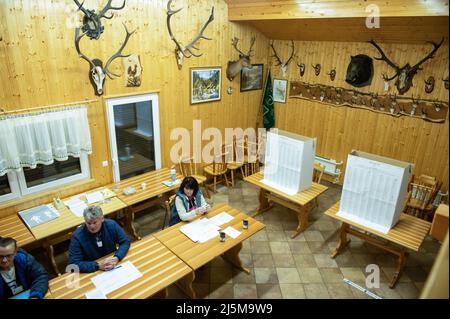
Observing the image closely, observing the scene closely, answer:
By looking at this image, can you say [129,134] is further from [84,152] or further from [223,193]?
[223,193]

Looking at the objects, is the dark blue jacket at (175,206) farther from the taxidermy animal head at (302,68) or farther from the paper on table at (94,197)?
the taxidermy animal head at (302,68)

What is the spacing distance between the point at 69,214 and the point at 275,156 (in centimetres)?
303

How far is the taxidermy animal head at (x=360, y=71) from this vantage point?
5.68 meters

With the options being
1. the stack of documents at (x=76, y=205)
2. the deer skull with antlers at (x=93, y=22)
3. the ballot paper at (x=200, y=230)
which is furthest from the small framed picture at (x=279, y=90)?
the stack of documents at (x=76, y=205)

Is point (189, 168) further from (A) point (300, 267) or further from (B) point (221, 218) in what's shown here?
(A) point (300, 267)

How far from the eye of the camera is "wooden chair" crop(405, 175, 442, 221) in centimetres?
499

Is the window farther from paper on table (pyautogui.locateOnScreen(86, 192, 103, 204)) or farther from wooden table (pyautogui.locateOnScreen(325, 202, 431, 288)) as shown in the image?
wooden table (pyautogui.locateOnScreen(325, 202, 431, 288))

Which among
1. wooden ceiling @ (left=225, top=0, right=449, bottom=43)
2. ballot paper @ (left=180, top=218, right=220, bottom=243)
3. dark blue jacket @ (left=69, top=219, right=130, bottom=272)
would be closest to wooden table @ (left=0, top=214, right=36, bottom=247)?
dark blue jacket @ (left=69, top=219, right=130, bottom=272)

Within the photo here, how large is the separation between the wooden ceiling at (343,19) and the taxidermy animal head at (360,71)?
348mm

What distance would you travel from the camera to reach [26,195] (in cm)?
427

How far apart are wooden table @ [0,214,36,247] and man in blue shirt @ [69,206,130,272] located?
3.29 ft

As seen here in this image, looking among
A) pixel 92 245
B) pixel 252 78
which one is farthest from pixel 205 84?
pixel 92 245

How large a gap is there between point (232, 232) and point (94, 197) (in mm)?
2192
